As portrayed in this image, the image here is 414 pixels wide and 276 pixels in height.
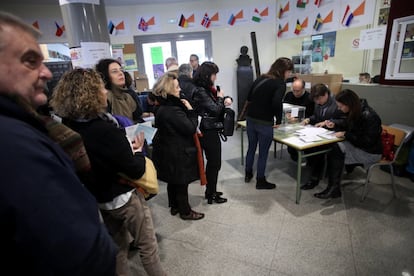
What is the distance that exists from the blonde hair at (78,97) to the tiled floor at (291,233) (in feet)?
4.14

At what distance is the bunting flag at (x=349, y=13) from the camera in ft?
10.9

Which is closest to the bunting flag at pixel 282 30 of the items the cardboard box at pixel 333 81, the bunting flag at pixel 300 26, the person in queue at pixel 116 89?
the bunting flag at pixel 300 26

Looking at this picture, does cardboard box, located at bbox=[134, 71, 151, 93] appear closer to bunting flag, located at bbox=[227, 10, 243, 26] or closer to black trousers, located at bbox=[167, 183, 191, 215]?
bunting flag, located at bbox=[227, 10, 243, 26]

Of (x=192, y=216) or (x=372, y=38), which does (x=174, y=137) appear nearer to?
(x=192, y=216)

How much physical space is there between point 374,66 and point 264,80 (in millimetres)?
2329

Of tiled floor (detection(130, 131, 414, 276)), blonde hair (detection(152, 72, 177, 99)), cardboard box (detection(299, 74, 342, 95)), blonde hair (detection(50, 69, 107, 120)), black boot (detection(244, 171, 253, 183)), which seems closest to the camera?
blonde hair (detection(50, 69, 107, 120))

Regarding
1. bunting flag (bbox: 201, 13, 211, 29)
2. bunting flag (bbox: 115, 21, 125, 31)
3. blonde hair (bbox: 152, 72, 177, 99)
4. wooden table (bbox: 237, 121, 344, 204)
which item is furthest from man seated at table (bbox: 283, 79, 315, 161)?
bunting flag (bbox: 115, 21, 125, 31)

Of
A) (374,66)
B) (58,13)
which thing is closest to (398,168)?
(374,66)

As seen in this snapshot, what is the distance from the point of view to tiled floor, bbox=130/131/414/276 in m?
1.69

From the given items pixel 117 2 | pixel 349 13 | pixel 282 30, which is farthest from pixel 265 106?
pixel 117 2

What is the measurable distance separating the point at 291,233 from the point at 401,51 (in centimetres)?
259

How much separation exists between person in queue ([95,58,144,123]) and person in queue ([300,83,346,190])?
2.01 meters

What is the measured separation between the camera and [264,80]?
2410mm

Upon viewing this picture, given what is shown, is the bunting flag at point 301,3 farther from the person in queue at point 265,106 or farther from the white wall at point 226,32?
the person in queue at point 265,106
